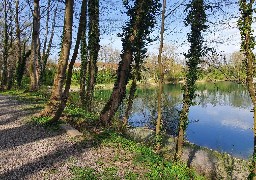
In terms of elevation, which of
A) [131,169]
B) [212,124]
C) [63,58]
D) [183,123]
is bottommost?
[212,124]

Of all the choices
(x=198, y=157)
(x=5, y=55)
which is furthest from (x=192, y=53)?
(x=5, y=55)

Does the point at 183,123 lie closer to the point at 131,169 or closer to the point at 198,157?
the point at 198,157

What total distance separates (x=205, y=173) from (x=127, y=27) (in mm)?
10253

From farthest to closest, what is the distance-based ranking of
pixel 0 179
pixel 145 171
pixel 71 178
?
pixel 145 171
pixel 71 178
pixel 0 179

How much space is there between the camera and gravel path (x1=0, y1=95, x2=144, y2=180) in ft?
27.6

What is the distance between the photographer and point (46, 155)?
9.77m

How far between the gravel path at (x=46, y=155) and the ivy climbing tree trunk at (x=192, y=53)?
10585mm

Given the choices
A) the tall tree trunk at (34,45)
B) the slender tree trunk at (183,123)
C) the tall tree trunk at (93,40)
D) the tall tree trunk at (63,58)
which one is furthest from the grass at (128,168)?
the tall tree trunk at (34,45)

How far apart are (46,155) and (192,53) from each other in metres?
14.3

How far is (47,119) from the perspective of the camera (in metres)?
14.1

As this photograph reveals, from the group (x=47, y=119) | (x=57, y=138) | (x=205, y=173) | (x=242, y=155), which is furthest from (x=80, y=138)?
(x=242, y=155)

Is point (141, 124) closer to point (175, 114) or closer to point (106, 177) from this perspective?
point (175, 114)

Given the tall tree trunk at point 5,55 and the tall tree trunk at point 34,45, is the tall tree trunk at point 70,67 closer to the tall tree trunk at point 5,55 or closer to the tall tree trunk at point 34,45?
the tall tree trunk at point 34,45

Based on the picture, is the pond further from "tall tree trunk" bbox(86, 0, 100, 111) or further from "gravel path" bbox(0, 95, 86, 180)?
"gravel path" bbox(0, 95, 86, 180)
